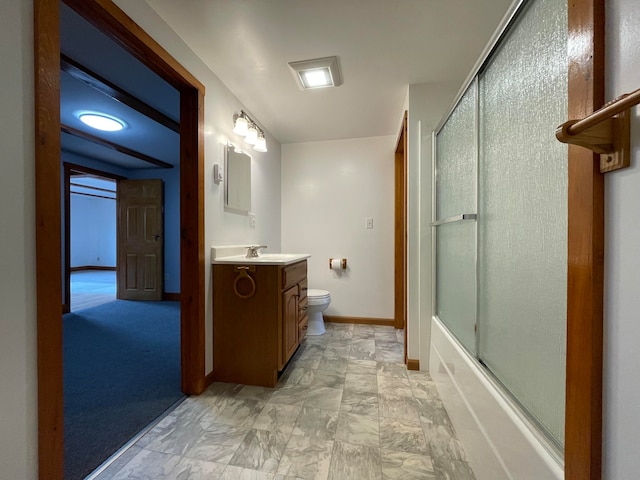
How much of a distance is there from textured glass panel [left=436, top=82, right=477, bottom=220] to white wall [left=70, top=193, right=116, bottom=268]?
881 cm

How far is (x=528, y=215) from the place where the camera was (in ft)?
2.76

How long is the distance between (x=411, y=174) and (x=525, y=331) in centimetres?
136

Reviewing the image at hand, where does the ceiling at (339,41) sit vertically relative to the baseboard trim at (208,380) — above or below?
above

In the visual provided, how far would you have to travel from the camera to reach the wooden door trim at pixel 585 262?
514mm

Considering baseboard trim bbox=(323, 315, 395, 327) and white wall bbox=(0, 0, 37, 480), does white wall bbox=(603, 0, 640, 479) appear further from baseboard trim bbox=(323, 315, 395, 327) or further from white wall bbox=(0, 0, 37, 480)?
baseboard trim bbox=(323, 315, 395, 327)

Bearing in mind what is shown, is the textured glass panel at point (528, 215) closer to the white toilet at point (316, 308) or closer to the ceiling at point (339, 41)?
the ceiling at point (339, 41)

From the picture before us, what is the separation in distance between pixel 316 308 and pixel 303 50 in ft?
6.79

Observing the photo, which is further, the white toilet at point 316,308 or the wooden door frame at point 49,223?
the white toilet at point 316,308

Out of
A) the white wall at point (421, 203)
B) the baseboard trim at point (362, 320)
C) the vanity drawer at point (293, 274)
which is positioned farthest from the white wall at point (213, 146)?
the white wall at point (421, 203)

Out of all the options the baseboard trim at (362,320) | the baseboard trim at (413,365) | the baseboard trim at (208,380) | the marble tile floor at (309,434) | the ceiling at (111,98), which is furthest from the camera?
the baseboard trim at (362,320)

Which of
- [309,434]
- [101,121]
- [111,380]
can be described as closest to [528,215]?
[309,434]

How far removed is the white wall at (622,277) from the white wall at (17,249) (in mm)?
1472

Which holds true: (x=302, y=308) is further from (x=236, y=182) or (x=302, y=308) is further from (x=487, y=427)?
(x=487, y=427)

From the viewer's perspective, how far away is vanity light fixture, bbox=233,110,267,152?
2.01 m
